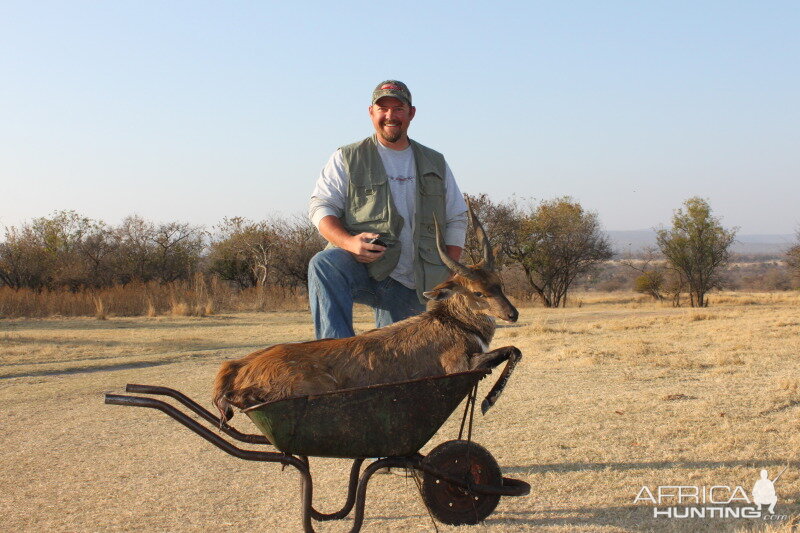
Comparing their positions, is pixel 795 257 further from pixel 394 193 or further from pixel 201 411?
pixel 201 411

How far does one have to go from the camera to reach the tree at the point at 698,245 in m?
30.8

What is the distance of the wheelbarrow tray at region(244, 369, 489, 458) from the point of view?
122 inches

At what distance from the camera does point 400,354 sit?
353 cm

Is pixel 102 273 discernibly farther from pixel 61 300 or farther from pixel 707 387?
pixel 707 387

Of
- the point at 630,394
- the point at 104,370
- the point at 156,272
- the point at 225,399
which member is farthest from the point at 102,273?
the point at 225,399

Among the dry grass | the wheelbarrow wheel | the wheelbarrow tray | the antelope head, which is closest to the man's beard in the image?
the antelope head

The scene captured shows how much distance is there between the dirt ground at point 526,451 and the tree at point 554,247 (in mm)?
22976

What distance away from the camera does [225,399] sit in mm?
3197

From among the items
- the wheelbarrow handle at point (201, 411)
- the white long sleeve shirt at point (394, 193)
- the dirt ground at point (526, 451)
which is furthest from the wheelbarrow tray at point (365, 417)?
the white long sleeve shirt at point (394, 193)

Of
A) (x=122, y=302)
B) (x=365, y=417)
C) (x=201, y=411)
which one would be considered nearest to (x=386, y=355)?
(x=365, y=417)

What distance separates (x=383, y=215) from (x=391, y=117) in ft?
2.11

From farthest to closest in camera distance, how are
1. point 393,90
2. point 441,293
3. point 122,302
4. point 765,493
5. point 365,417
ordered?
point 122,302 < point 393,90 < point 765,493 < point 441,293 < point 365,417

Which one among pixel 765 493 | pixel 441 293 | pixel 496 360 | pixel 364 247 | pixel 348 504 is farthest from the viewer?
pixel 364 247

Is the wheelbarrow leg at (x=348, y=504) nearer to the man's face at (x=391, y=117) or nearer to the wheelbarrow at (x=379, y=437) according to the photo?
the wheelbarrow at (x=379, y=437)
